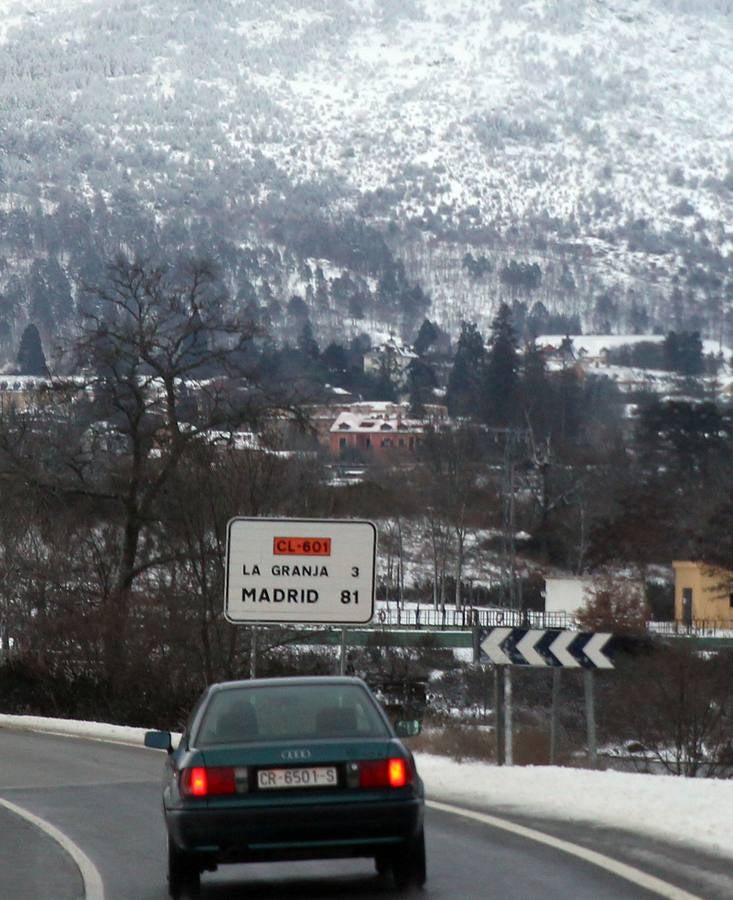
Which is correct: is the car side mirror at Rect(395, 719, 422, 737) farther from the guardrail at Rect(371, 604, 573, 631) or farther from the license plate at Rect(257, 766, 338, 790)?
the guardrail at Rect(371, 604, 573, 631)

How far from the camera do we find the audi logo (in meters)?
11.0

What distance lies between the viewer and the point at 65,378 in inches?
2094

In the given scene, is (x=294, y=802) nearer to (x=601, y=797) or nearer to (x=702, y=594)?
(x=601, y=797)

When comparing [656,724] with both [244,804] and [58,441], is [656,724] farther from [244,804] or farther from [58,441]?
[244,804]

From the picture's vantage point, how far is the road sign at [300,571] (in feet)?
89.3

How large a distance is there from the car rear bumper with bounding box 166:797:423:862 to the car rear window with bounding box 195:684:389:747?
20.2 inches

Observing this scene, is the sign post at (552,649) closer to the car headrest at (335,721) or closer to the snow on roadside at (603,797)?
the snow on roadside at (603,797)

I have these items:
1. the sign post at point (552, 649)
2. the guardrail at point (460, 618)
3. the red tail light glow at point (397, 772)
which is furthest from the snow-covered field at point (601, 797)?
the guardrail at point (460, 618)

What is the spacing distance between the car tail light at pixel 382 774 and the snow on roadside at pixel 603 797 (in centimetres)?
253

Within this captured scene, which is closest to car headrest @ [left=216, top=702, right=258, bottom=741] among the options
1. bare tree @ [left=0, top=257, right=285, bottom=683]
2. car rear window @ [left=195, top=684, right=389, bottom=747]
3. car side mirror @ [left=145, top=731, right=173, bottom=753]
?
car rear window @ [left=195, top=684, right=389, bottom=747]

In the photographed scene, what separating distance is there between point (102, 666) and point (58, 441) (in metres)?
11.9

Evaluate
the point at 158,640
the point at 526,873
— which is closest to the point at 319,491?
the point at 158,640

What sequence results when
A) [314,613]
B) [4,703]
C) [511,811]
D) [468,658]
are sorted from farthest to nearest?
[468,658] → [4,703] → [314,613] → [511,811]

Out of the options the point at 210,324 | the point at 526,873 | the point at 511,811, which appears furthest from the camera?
the point at 210,324
